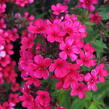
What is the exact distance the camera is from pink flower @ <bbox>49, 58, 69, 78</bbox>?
1.49 m

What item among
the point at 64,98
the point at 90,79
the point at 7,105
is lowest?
the point at 7,105

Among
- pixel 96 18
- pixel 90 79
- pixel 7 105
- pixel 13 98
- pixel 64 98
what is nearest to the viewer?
pixel 90 79

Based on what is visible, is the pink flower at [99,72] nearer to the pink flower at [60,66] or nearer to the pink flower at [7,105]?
the pink flower at [60,66]

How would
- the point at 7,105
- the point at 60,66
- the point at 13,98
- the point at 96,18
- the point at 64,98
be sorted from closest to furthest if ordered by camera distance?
the point at 60,66
the point at 64,98
the point at 96,18
the point at 7,105
the point at 13,98

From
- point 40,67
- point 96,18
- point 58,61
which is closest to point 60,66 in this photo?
point 58,61

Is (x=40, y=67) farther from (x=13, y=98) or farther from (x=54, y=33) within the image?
(x=13, y=98)

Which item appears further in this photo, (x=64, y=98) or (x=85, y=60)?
(x=64, y=98)

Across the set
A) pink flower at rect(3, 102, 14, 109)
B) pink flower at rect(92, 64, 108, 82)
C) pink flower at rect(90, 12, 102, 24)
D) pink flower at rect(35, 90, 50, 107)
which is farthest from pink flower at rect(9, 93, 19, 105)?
pink flower at rect(92, 64, 108, 82)

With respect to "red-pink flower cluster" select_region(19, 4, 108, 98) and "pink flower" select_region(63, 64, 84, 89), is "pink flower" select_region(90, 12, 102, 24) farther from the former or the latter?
"pink flower" select_region(63, 64, 84, 89)

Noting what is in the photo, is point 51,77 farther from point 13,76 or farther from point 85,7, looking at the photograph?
point 13,76

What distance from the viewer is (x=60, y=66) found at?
1485mm

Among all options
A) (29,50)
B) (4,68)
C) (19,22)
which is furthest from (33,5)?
(29,50)

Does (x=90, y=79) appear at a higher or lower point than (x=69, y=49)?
lower

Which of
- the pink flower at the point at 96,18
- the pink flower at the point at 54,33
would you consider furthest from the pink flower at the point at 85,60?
the pink flower at the point at 96,18
